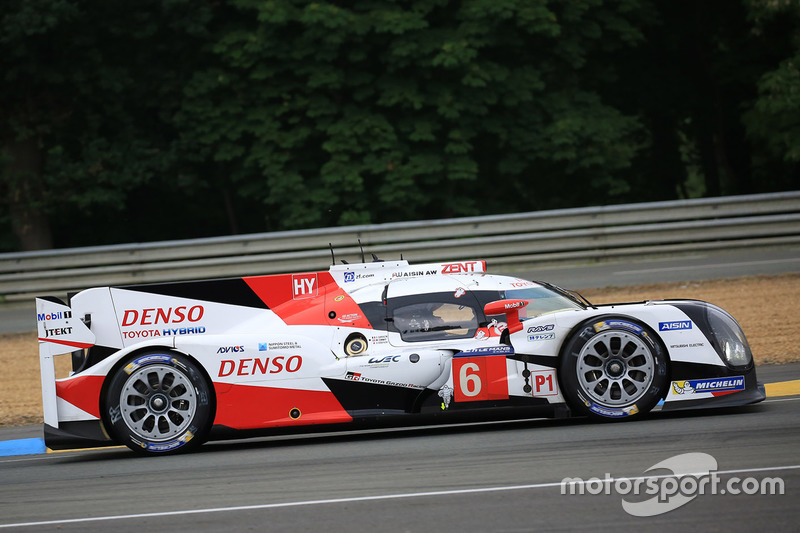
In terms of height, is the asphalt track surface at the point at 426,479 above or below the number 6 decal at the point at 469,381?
below

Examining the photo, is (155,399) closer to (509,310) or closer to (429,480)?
(429,480)

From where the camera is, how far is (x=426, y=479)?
6238 millimetres

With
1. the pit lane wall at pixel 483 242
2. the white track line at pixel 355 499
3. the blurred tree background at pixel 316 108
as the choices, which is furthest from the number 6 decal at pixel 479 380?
the blurred tree background at pixel 316 108

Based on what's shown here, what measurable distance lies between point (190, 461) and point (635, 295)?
8.84 meters

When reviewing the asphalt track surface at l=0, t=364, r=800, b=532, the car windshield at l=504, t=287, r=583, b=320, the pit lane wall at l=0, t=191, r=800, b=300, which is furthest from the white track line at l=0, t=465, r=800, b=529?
the pit lane wall at l=0, t=191, r=800, b=300

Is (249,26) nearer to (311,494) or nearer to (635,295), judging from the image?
(635,295)

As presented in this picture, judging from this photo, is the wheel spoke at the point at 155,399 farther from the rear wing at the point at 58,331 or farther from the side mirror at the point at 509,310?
the side mirror at the point at 509,310

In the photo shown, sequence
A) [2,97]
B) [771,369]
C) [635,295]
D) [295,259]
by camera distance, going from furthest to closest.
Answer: [2,97] < [295,259] < [635,295] < [771,369]

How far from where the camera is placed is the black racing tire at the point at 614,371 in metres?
7.53

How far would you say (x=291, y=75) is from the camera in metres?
20.1

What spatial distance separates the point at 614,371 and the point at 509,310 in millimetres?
979

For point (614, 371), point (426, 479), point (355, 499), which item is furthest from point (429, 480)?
point (614, 371)

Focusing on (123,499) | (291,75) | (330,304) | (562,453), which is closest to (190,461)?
(123,499)

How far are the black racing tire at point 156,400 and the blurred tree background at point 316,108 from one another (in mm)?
11958
